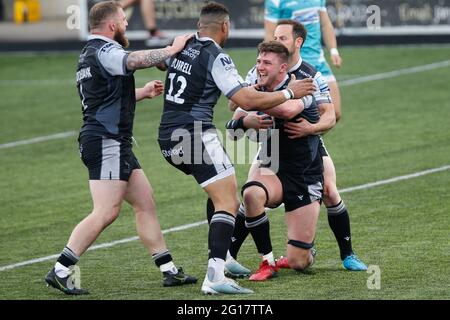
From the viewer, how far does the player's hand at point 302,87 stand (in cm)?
909

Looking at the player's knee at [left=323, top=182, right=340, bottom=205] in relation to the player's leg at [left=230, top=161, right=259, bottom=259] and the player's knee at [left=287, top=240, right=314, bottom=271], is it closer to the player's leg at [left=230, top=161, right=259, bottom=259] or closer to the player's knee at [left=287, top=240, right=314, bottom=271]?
the player's knee at [left=287, top=240, right=314, bottom=271]

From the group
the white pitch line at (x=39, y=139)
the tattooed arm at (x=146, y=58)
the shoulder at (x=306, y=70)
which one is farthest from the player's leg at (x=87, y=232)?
the white pitch line at (x=39, y=139)

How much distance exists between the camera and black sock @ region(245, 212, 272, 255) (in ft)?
31.5

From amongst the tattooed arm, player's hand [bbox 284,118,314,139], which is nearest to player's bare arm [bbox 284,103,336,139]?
player's hand [bbox 284,118,314,139]

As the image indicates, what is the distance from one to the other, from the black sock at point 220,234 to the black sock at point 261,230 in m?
0.62

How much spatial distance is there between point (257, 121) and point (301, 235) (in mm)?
1019

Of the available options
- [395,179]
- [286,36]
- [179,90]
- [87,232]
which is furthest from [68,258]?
[395,179]

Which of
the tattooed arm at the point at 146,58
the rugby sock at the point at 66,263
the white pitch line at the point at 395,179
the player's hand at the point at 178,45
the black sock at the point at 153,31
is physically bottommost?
the white pitch line at the point at 395,179

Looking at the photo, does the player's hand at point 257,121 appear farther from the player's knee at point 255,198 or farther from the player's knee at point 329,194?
the player's knee at point 329,194

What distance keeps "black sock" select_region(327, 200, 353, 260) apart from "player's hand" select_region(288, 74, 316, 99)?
1292mm

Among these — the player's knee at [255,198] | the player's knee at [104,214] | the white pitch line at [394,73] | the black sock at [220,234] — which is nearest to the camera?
the black sock at [220,234]

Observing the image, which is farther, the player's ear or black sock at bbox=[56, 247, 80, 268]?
the player's ear

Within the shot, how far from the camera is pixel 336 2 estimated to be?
85.3ft
